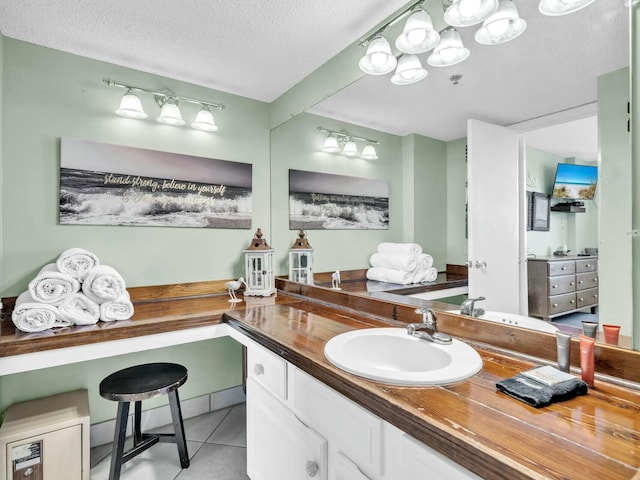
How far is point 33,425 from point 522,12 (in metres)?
2.66

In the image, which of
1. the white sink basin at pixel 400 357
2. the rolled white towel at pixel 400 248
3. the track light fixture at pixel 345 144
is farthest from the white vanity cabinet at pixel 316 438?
the track light fixture at pixel 345 144

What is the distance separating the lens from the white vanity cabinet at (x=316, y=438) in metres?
0.78

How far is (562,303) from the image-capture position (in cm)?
108

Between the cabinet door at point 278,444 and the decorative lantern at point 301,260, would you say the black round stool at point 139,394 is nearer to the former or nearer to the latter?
the cabinet door at point 278,444

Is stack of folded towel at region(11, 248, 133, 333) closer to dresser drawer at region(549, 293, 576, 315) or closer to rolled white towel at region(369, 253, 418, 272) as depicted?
rolled white towel at region(369, 253, 418, 272)

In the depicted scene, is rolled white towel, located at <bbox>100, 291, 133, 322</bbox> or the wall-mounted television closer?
the wall-mounted television

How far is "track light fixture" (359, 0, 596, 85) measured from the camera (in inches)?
46.2

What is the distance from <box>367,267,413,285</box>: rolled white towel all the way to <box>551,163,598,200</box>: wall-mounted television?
80 centimetres

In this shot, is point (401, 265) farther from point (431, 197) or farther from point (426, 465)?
point (426, 465)

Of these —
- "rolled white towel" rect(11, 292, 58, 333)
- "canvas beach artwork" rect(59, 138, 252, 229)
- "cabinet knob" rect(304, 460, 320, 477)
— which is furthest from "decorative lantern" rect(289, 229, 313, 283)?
"rolled white towel" rect(11, 292, 58, 333)

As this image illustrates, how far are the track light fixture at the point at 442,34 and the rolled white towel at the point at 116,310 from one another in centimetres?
172

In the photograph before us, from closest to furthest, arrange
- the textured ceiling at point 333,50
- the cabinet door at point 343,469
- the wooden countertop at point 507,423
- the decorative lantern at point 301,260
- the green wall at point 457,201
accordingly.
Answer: the wooden countertop at point 507,423 < the cabinet door at point 343,469 < the textured ceiling at point 333,50 < the green wall at point 457,201 < the decorative lantern at point 301,260

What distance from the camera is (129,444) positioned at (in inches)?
81.4

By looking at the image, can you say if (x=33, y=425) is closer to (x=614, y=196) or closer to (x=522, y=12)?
(x=614, y=196)
